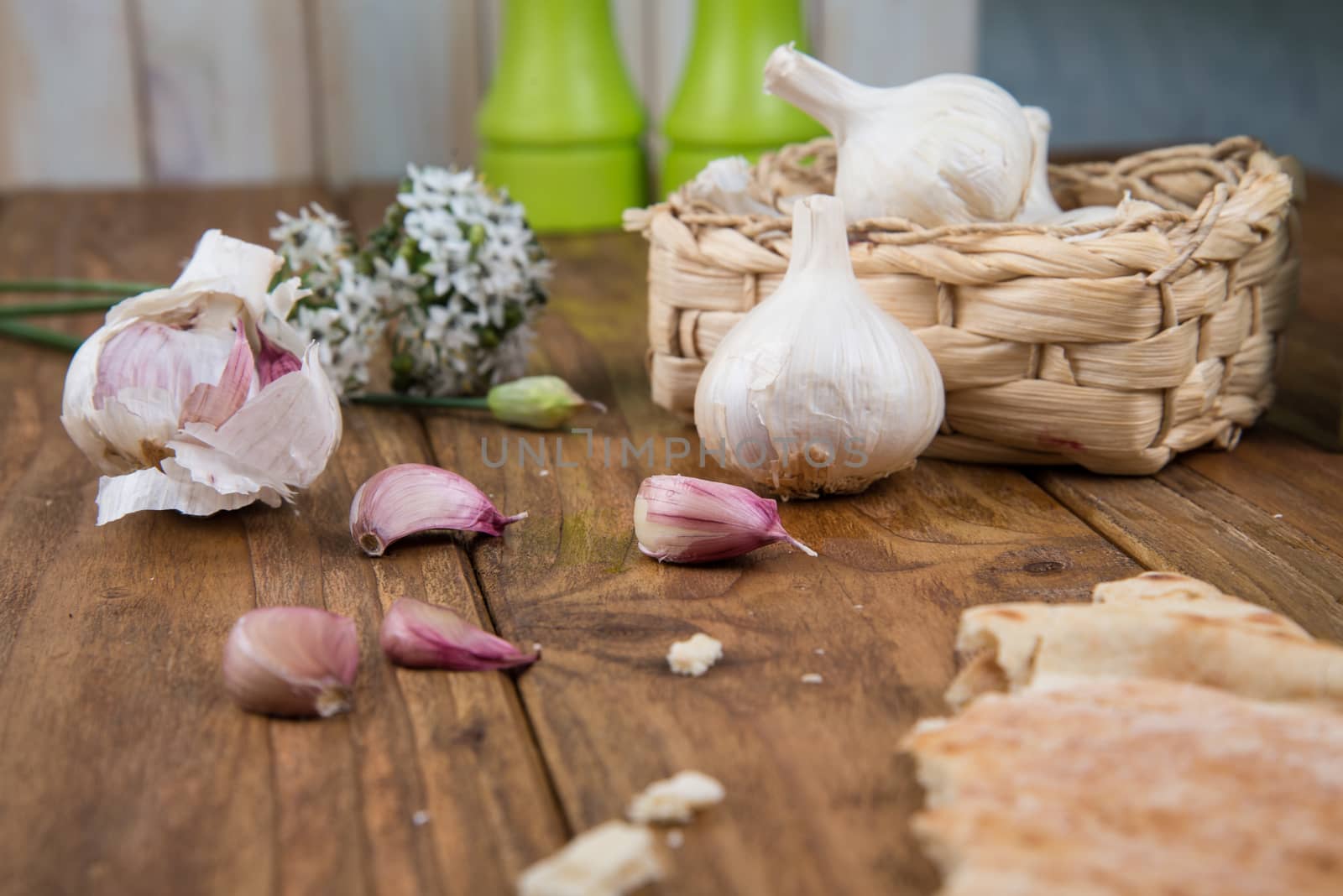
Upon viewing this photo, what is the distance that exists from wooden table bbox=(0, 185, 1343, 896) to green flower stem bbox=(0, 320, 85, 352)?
0.07 metres

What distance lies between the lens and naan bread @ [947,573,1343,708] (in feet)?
1.48

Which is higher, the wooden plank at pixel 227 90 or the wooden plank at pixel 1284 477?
the wooden plank at pixel 227 90

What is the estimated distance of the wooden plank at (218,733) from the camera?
16.2 inches

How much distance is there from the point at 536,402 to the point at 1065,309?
317 mm

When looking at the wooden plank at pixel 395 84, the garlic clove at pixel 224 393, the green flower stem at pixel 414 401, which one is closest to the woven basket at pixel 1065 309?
the green flower stem at pixel 414 401

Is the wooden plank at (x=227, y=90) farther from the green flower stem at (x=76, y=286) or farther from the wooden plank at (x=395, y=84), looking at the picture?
the green flower stem at (x=76, y=286)

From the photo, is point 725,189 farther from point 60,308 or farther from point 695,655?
point 60,308

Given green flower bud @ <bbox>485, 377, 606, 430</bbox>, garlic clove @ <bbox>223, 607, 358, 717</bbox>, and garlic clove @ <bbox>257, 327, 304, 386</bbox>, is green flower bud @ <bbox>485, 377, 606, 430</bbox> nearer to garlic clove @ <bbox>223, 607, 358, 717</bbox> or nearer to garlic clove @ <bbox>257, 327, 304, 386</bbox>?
garlic clove @ <bbox>257, 327, 304, 386</bbox>

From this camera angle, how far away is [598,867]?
0.39 metres

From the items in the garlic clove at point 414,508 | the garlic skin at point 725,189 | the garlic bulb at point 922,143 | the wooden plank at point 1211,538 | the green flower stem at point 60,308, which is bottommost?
the wooden plank at point 1211,538

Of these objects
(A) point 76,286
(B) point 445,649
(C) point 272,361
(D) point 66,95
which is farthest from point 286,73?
(B) point 445,649

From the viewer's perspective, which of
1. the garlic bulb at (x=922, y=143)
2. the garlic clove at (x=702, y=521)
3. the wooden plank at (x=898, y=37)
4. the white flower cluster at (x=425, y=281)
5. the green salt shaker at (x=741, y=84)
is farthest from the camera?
the wooden plank at (x=898, y=37)

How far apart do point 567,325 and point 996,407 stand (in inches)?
17.5

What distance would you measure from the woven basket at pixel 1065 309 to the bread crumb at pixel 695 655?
0.86 ft
